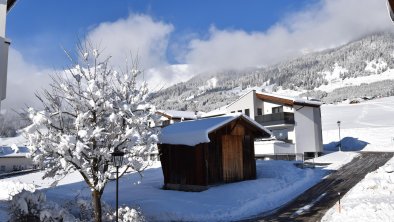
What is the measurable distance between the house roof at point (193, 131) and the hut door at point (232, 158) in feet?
5.22

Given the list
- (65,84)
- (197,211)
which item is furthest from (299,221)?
(65,84)

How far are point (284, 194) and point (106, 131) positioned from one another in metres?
13.6

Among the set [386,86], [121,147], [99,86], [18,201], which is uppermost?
[386,86]

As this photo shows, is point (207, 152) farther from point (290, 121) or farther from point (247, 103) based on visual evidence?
point (247, 103)

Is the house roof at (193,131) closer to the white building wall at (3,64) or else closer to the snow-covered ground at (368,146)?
the snow-covered ground at (368,146)

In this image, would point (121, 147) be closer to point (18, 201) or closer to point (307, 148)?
point (18, 201)

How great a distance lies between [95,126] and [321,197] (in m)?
14.2

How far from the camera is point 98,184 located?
45.2 ft

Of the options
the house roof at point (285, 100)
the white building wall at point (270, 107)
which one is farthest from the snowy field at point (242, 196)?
the white building wall at point (270, 107)

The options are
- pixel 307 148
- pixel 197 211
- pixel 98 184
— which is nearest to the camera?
pixel 98 184

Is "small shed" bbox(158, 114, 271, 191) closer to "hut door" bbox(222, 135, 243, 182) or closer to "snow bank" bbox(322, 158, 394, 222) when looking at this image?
"hut door" bbox(222, 135, 243, 182)

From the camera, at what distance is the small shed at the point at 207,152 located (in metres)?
24.4

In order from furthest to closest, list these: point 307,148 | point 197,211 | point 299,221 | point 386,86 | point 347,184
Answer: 1. point 386,86
2. point 307,148
3. point 347,184
4. point 197,211
5. point 299,221

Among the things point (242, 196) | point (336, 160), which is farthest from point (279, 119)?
point (242, 196)
